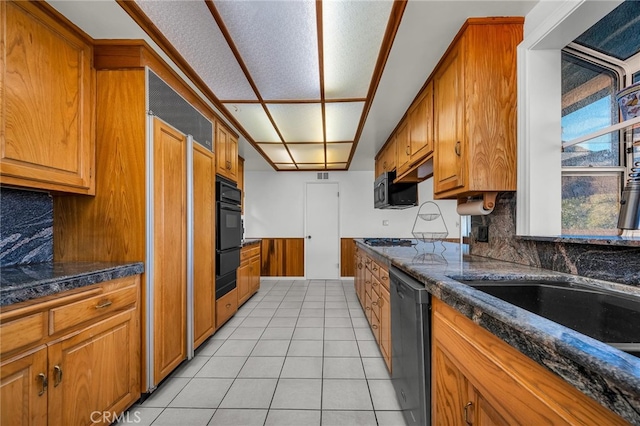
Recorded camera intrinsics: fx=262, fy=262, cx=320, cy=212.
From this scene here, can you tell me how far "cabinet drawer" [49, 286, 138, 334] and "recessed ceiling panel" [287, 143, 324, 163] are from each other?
2801mm

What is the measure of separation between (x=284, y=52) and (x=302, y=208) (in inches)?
150

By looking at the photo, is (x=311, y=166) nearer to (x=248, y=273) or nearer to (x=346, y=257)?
(x=346, y=257)

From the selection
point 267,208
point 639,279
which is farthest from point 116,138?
point 267,208

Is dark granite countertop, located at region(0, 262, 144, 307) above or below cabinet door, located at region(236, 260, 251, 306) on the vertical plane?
above

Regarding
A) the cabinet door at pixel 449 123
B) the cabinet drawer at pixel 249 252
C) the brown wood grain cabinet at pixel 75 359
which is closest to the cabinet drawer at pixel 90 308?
the brown wood grain cabinet at pixel 75 359

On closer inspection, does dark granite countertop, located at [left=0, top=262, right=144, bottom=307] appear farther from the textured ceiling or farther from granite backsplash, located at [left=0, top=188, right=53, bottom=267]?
the textured ceiling

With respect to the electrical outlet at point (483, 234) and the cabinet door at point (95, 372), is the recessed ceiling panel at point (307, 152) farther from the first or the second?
the cabinet door at point (95, 372)

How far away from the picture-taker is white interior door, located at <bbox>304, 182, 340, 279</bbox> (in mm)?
5352

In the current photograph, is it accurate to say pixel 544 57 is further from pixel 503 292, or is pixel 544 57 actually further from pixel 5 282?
pixel 5 282

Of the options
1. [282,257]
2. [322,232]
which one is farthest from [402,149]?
[282,257]

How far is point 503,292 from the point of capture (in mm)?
1131

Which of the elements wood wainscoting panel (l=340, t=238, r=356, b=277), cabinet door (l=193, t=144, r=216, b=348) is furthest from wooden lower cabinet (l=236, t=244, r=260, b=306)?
wood wainscoting panel (l=340, t=238, r=356, b=277)

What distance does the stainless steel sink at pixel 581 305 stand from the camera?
863mm

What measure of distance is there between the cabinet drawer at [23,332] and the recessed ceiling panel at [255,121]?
83.4 inches
